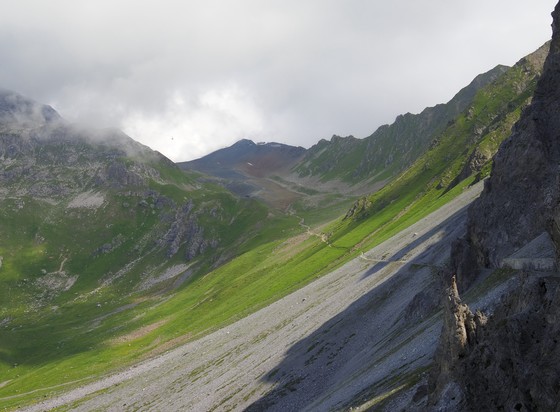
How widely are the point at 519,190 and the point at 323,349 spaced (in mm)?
35007

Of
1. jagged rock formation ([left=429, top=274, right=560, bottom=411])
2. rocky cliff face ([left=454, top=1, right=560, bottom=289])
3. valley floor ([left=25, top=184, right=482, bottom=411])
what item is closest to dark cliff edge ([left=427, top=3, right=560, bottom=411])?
jagged rock formation ([left=429, top=274, right=560, bottom=411])

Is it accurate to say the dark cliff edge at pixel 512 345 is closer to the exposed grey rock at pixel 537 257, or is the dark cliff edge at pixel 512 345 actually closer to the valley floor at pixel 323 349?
the exposed grey rock at pixel 537 257

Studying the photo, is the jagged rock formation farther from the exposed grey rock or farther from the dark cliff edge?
the exposed grey rock

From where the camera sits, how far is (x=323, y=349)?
235 ft

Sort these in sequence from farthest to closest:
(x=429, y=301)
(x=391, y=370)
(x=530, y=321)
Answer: (x=429, y=301), (x=391, y=370), (x=530, y=321)

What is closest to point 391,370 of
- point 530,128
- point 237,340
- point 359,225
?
point 530,128

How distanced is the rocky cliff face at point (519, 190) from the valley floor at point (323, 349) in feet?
26.0

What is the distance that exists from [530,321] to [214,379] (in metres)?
63.7

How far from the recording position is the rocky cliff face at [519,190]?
193ft

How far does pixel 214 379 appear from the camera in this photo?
3219 inches

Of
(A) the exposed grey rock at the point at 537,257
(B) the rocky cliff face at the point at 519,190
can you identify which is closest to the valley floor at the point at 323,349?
(B) the rocky cliff face at the point at 519,190

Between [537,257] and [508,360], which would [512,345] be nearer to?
[508,360]

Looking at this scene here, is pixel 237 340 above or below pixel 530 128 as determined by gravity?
below

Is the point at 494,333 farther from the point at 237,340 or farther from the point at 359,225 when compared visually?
the point at 359,225
